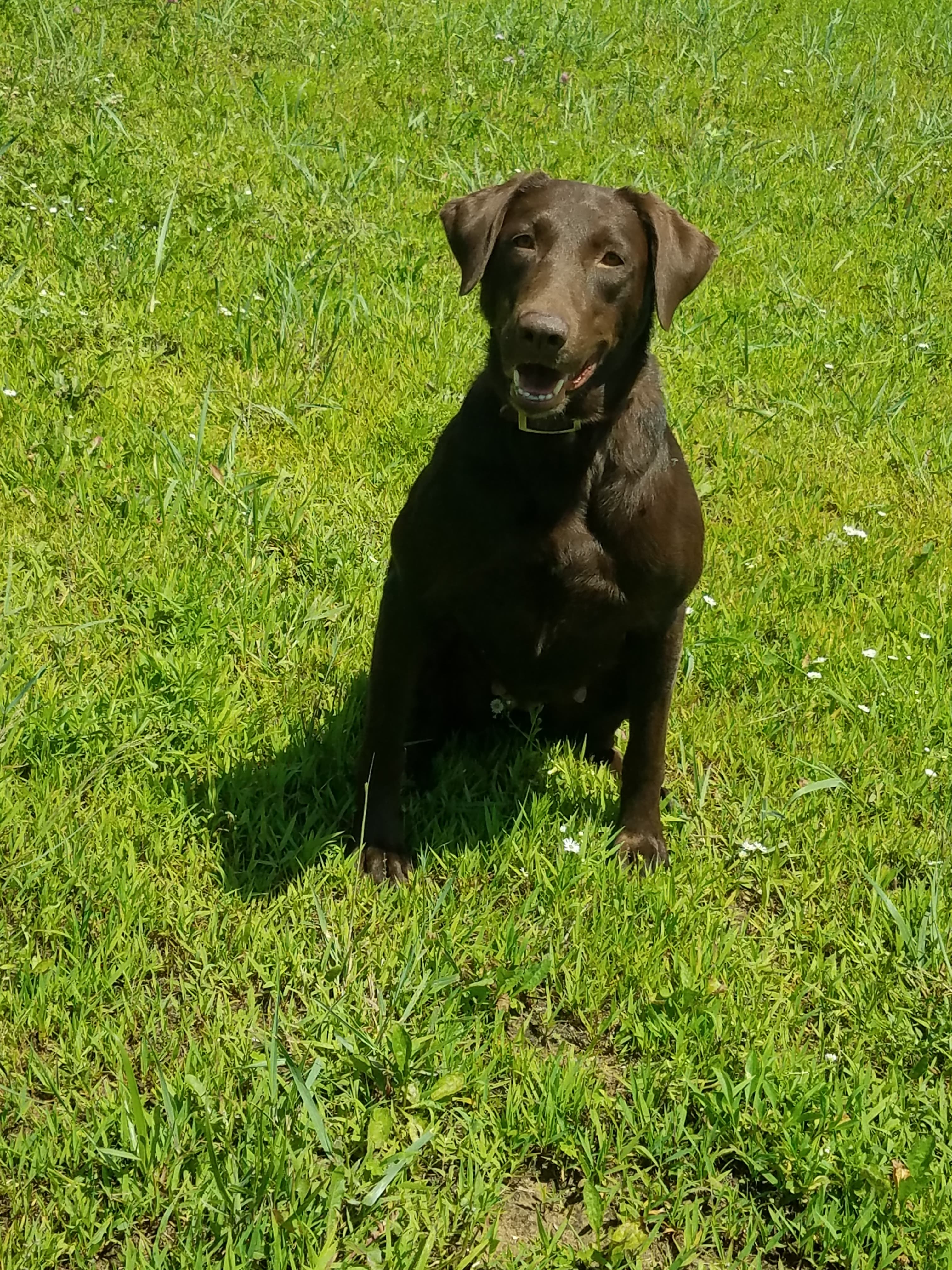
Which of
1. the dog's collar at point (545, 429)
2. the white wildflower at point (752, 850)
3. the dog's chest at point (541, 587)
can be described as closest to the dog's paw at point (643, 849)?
the white wildflower at point (752, 850)

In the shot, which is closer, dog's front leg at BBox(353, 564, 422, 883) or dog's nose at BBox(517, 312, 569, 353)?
dog's nose at BBox(517, 312, 569, 353)

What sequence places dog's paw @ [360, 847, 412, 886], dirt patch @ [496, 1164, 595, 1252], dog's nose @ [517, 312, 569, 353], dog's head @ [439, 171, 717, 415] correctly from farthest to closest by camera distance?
dog's paw @ [360, 847, 412, 886]
dog's head @ [439, 171, 717, 415]
dog's nose @ [517, 312, 569, 353]
dirt patch @ [496, 1164, 595, 1252]

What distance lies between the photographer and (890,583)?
3.92 meters

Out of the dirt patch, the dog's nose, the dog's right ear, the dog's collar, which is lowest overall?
the dirt patch

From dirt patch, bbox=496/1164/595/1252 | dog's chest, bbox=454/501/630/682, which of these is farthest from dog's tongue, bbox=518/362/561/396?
dirt patch, bbox=496/1164/595/1252

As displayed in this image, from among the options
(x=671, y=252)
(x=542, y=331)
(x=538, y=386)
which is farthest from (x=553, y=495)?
(x=671, y=252)

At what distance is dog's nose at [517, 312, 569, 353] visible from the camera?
2.29m

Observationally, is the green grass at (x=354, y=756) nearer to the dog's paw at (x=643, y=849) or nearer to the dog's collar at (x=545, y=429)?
the dog's paw at (x=643, y=849)

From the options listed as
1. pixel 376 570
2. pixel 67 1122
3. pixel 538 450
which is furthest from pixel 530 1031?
pixel 376 570

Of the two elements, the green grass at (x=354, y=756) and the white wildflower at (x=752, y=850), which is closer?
the green grass at (x=354, y=756)

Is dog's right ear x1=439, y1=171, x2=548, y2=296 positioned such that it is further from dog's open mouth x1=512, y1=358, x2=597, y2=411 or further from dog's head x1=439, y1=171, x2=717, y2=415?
dog's open mouth x1=512, y1=358, x2=597, y2=411

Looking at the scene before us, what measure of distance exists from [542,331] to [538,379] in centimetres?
13

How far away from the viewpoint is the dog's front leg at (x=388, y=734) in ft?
9.05

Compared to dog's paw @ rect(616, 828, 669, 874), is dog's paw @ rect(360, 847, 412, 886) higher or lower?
lower
